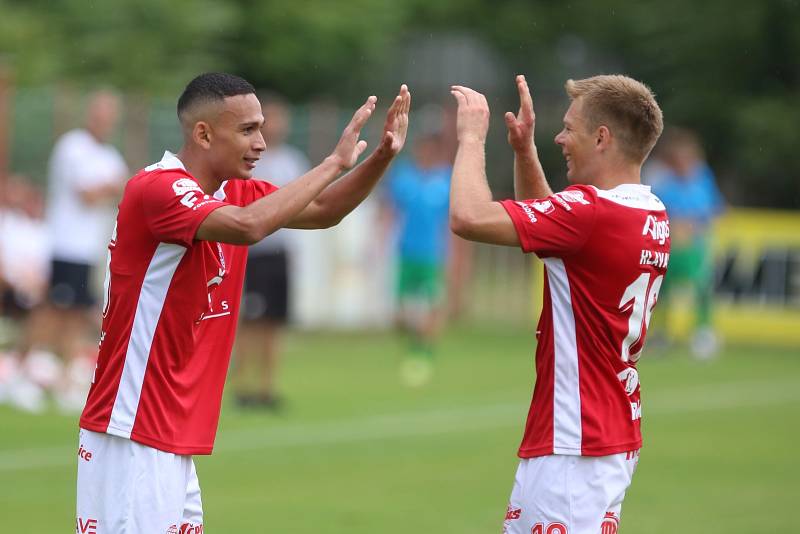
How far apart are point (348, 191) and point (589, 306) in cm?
122

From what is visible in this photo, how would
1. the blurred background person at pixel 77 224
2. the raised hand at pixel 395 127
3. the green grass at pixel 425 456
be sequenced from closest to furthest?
the raised hand at pixel 395 127, the green grass at pixel 425 456, the blurred background person at pixel 77 224

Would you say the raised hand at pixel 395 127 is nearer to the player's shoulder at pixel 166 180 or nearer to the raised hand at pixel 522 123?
the raised hand at pixel 522 123

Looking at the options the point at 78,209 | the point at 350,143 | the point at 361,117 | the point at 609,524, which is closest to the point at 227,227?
the point at 350,143

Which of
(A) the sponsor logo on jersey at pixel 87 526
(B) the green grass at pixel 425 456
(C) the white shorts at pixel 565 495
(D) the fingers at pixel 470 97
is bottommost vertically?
(B) the green grass at pixel 425 456

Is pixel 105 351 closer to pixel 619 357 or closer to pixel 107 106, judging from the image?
pixel 619 357

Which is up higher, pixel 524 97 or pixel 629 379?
pixel 524 97

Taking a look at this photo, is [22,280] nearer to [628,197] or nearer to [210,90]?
[210,90]

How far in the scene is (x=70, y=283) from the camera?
42.0 ft

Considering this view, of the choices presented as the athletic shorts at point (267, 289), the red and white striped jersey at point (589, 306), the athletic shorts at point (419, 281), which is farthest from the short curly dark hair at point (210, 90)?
the athletic shorts at point (419, 281)

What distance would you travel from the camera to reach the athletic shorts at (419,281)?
55.6 feet

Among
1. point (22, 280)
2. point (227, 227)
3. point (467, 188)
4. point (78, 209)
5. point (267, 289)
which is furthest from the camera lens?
point (22, 280)

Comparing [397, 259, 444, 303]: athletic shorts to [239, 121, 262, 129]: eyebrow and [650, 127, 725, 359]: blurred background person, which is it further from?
[239, 121, 262, 129]: eyebrow

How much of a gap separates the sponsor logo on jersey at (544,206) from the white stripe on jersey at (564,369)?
0.63ft

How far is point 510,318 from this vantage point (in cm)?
2317
